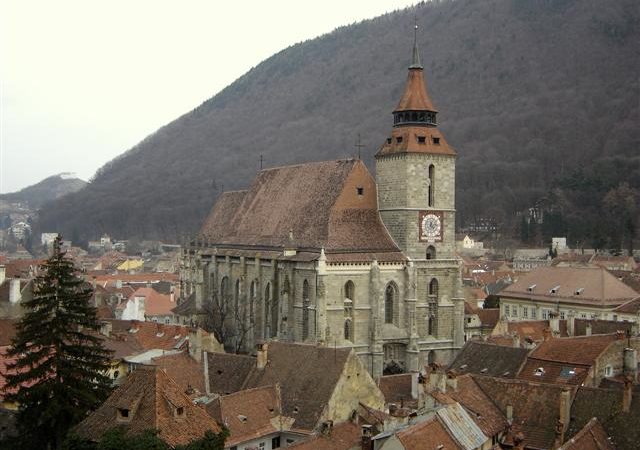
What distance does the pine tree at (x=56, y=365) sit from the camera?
32.1 m

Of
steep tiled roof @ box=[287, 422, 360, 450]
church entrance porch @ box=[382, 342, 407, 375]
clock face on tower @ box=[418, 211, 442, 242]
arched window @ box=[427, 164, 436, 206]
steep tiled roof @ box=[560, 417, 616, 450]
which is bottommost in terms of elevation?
church entrance porch @ box=[382, 342, 407, 375]

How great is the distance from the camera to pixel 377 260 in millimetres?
57781

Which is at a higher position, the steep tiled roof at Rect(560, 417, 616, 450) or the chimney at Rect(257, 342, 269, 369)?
the chimney at Rect(257, 342, 269, 369)

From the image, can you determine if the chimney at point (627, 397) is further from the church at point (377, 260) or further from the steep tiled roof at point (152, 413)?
the church at point (377, 260)

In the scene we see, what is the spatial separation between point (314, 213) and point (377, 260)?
6690 mm

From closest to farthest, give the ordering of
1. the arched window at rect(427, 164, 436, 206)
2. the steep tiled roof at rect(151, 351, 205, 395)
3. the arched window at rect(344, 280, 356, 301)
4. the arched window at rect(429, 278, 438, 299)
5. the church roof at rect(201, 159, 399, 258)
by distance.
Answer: the steep tiled roof at rect(151, 351, 205, 395) < the arched window at rect(344, 280, 356, 301) < the church roof at rect(201, 159, 399, 258) < the arched window at rect(427, 164, 436, 206) < the arched window at rect(429, 278, 438, 299)

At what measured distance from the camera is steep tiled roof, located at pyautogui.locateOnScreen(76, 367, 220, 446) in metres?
27.6

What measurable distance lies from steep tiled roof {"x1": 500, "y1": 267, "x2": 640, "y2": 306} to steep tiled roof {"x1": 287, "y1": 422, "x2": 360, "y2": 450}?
4401 centimetres

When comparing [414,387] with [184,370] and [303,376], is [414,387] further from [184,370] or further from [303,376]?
[184,370]

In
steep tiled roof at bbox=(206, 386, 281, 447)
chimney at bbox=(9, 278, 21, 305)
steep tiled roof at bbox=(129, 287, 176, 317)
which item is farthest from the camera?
steep tiled roof at bbox=(129, 287, 176, 317)

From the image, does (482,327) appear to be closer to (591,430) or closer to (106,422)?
(591,430)

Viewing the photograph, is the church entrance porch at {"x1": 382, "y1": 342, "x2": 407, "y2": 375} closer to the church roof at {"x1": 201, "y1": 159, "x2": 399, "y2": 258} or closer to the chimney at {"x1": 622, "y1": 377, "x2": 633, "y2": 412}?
the church roof at {"x1": 201, "y1": 159, "x2": 399, "y2": 258}

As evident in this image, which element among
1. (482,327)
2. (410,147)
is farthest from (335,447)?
(482,327)

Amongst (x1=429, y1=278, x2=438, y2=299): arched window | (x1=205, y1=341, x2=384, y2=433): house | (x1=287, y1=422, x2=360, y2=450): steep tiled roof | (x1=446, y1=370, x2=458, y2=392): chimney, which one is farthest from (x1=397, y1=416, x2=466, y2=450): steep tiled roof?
(x1=429, y1=278, x2=438, y2=299): arched window
